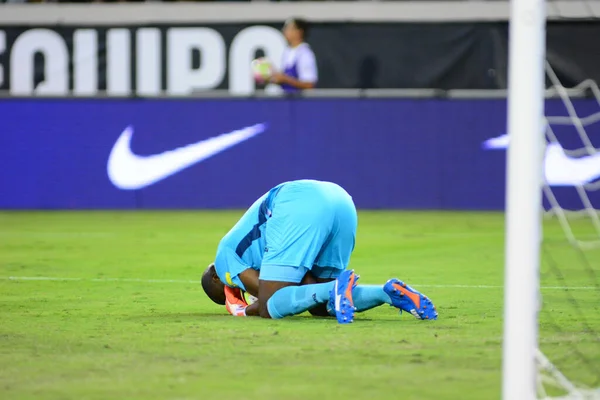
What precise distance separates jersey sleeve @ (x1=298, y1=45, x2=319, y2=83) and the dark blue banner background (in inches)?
16.5

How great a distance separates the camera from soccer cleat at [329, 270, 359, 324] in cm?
582

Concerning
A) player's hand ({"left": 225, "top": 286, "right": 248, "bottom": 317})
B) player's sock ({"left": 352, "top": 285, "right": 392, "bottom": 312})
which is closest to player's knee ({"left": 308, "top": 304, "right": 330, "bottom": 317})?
player's sock ({"left": 352, "top": 285, "right": 392, "bottom": 312})

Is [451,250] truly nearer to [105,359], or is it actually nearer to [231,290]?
[231,290]

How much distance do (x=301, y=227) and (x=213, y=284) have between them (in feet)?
2.45

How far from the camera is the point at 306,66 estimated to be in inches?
557

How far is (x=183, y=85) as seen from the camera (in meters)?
15.8

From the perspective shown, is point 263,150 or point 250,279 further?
point 263,150

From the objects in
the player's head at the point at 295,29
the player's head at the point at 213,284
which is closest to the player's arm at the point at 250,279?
the player's head at the point at 213,284

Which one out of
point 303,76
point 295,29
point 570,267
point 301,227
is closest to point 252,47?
point 303,76

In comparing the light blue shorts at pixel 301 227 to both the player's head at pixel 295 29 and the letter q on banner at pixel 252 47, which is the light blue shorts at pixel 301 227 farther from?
the letter q on banner at pixel 252 47

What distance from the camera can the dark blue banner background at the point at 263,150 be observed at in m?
14.5

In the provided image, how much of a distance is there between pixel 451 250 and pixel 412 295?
15.0 feet

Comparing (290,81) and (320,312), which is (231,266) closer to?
(320,312)

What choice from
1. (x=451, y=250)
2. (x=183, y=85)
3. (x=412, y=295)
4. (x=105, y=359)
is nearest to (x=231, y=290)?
(x=412, y=295)
